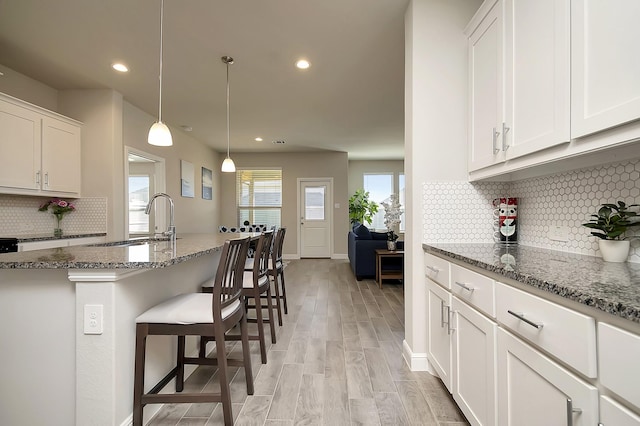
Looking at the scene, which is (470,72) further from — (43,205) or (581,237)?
(43,205)

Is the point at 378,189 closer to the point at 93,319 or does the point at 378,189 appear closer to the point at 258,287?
the point at 258,287

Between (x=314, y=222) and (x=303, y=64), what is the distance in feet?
16.0

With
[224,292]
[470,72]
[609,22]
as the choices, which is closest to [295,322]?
[224,292]

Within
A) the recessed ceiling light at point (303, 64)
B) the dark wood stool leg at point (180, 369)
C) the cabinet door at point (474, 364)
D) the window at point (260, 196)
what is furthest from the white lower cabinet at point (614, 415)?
the window at point (260, 196)

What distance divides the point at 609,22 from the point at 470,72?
1.05 metres

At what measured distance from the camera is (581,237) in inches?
60.8

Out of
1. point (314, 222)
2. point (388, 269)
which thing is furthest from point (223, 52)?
point (314, 222)

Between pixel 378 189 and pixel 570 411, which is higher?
pixel 378 189

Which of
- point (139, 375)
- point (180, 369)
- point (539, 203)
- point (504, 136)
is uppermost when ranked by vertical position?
Answer: point (504, 136)

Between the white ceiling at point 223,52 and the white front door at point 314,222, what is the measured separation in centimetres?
291

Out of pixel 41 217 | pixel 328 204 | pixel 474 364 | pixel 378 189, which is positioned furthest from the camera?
pixel 378 189

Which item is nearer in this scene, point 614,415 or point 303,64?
point 614,415

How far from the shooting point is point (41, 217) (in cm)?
375

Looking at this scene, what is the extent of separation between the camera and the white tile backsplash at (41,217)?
3332 millimetres
